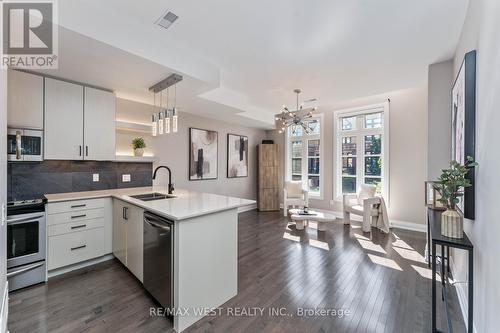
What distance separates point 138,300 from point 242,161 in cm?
431

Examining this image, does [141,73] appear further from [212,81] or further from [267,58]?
[267,58]

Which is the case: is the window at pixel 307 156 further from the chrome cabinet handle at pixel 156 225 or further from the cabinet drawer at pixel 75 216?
the cabinet drawer at pixel 75 216

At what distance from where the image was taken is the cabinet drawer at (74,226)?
2.54 m

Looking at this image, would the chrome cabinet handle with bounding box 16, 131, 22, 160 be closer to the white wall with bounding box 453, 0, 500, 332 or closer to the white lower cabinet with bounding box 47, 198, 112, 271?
the white lower cabinet with bounding box 47, 198, 112, 271

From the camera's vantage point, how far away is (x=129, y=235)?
99.7 inches

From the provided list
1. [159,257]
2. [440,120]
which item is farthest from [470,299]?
[159,257]

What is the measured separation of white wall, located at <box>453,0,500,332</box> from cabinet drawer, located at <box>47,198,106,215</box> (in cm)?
381

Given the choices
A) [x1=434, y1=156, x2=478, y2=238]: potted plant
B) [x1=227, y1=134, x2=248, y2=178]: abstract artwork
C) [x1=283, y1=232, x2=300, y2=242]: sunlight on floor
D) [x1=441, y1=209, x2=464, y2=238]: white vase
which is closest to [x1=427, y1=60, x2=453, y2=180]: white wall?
[x1=434, y1=156, x2=478, y2=238]: potted plant

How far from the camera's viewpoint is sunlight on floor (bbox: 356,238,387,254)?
339 centimetres

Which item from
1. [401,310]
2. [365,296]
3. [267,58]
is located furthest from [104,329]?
[267,58]

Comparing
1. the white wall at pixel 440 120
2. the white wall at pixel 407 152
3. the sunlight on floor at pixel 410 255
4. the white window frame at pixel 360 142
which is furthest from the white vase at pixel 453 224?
the white window frame at pixel 360 142

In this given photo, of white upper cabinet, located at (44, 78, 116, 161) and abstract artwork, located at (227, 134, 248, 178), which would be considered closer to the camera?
white upper cabinet, located at (44, 78, 116, 161)

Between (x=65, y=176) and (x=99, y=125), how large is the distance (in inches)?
35.1

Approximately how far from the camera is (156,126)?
274 centimetres
